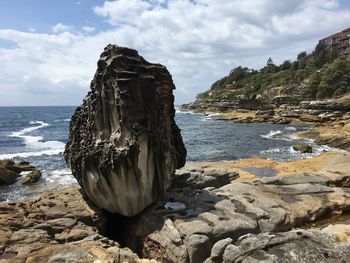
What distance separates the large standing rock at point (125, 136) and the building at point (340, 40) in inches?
5297

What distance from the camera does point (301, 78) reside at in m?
118

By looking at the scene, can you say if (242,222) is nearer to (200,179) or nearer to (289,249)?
(289,249)

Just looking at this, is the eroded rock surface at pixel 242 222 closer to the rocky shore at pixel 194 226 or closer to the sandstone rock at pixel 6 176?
the rocky shore at pixel 194 226

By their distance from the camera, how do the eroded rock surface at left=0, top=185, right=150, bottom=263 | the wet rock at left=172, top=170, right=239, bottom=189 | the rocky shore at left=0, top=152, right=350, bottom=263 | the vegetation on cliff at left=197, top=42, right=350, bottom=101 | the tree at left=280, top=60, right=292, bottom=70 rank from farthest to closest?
the tree at left=280, top=60, right=292, bottom=70 < the vegetation on cliff at left=197, top=42, right=350, bottom=101 < the wet rock at left=172, top=170, right=239, bottom=189 < the eroded rock surface at left=0, top=185, right=150, bottom=263 < the rocky shore at left=0, top=152, right=350, bottom=263

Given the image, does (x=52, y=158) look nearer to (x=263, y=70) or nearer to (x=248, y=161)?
(x=248, y=161)

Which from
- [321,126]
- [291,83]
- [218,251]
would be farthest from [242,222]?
[291,83]

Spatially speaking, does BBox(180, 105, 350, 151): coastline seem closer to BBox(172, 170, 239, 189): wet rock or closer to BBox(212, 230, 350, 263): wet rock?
BBox(172, 170, 239, 189): wet rock

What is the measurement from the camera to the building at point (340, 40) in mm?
136375

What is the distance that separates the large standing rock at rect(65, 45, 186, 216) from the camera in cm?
1429

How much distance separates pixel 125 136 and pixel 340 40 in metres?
141

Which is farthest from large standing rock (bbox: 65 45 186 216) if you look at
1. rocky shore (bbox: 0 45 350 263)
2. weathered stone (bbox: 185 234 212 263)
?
weathered stone (bbox: 185 234 212 263)

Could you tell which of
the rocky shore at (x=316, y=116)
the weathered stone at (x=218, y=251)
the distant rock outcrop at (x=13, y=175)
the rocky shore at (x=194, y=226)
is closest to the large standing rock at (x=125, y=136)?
the rocky shore at (x=194, y=226)

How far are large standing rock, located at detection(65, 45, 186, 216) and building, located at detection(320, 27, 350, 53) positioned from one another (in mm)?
134538

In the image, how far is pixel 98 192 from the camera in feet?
49.5
